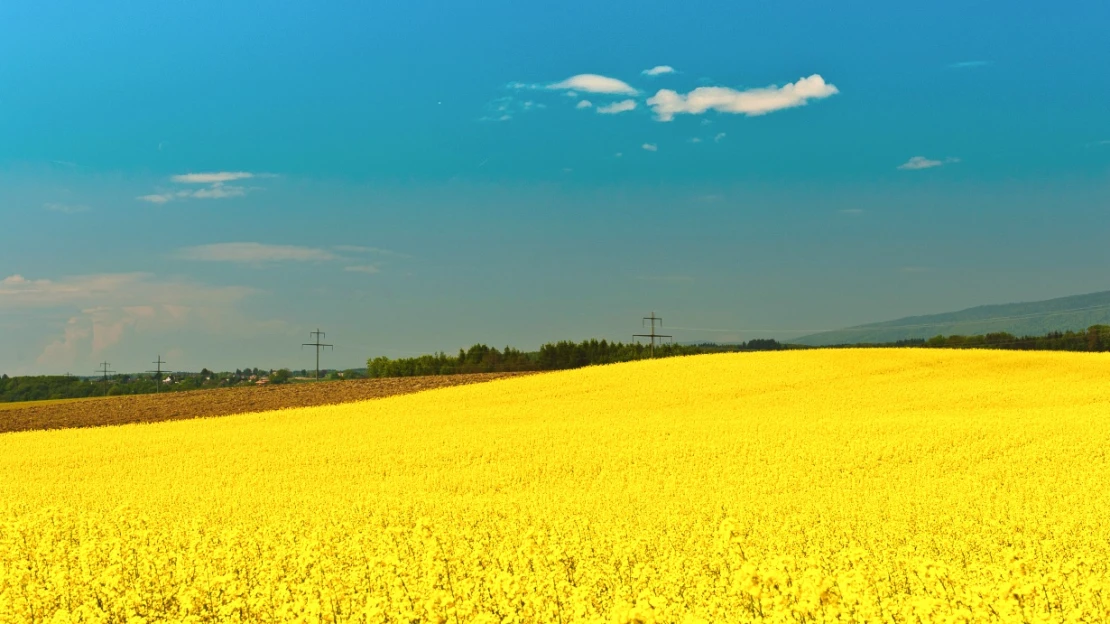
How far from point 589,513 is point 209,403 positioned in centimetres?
3756

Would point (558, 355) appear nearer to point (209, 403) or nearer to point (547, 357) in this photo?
point (547, 357)

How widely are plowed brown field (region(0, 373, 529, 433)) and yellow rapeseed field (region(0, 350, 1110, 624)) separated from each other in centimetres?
579

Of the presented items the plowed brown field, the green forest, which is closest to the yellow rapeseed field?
the plowed brown field

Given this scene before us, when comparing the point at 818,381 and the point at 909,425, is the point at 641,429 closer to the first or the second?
the point at 909,425

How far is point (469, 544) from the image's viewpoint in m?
9.60

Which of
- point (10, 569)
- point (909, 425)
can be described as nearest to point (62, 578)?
point (10, 569)

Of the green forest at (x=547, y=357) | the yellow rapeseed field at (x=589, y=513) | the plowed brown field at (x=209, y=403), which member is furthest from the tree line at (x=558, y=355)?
the yellow rapeseed field at (x=589, y=513)

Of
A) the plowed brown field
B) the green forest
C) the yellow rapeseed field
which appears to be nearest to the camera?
the yellow rapeseed field

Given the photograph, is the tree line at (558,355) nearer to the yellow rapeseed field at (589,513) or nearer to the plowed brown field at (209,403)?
the plowed brown field at (209,403)

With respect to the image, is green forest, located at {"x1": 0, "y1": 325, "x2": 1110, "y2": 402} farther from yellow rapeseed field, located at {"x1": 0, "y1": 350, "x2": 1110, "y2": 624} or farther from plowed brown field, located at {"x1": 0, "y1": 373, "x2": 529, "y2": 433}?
yellow rapeseed field, located at {"x1": 0, "y1": 350, "x2": 1110, "y2": 624}

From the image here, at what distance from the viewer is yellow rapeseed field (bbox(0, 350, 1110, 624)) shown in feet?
22.3

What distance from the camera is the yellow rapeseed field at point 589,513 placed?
6.79 m

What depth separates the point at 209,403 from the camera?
45531 mm

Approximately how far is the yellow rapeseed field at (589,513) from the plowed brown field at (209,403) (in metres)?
5.79
